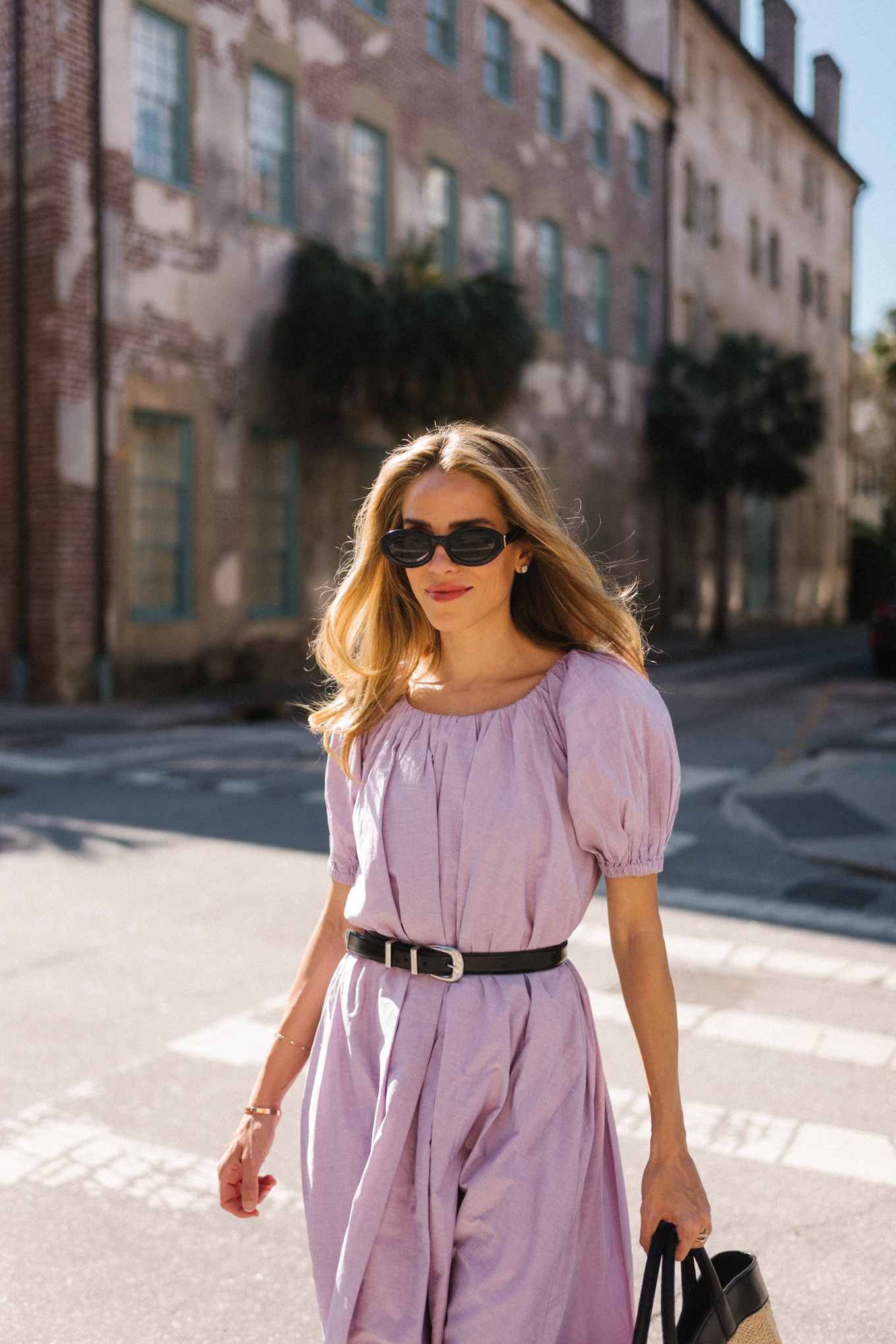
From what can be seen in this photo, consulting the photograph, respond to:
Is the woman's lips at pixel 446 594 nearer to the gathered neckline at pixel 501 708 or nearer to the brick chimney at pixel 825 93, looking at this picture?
the gathered neckline at pixel 501 708

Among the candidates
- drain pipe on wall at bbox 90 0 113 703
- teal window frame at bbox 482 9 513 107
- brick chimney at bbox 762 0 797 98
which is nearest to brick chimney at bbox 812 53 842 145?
brick chimney at bbox 762 0 797 98

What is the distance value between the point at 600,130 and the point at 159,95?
49.3 feet

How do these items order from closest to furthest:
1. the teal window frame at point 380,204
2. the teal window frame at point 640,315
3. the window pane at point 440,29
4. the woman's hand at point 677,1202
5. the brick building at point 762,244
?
the woman's hand at point 677,1202 < the teal window frame at point 380,204 < the window pane at point 440,29 < the teal window frame at point 640,315 < the brick building at point 762,244

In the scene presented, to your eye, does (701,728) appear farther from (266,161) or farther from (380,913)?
(380,913)

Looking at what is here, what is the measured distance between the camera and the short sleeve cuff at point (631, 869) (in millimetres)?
2180

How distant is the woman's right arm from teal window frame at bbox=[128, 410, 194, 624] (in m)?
15.8

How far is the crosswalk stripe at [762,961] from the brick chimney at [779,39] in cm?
4350

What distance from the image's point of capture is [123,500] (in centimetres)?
1714

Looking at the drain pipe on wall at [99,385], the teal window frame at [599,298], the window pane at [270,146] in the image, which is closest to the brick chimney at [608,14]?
the teal window frame at [599,298]

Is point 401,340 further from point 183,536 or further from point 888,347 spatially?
point 888,347

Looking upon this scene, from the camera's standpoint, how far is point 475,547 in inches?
90.8

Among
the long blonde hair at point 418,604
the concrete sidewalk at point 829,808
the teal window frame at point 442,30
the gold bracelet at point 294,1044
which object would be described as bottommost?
the concrete sidewalk at point 829,808

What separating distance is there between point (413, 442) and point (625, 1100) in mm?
2734

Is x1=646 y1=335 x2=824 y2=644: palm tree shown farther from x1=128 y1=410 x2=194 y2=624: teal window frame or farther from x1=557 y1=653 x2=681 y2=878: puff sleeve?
x1=557 y1=653 x2=681 y2=878: puff sleeve
